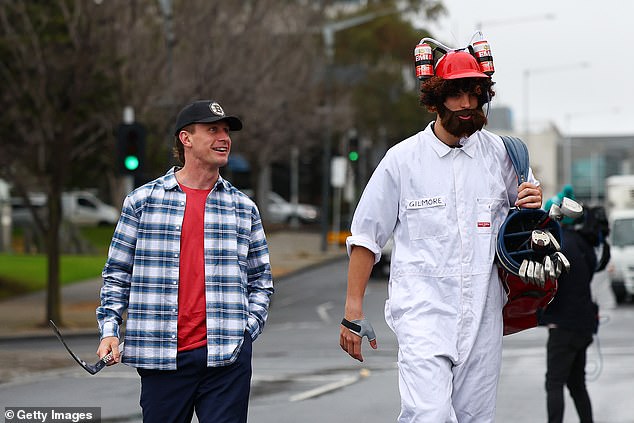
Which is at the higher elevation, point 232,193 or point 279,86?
point 279,86

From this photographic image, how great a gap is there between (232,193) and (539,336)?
12539 millimetres

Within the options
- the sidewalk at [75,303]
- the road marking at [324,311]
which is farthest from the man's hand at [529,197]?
the road marking at [324,311]

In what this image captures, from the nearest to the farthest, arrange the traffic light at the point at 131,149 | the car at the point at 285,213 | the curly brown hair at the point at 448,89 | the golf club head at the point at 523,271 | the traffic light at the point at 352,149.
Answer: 1. the golf club head at the point at 523,271
2. the curly brown hair at the point at 448,89
3. the traffic light at the point at 131,149
4. the traffic light at the point at 352,149
5. the car at the point at 285,213

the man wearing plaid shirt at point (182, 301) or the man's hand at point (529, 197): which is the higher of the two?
the man's hand at point (529, 197)

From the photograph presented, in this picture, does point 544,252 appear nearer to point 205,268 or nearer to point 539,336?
point 205,268

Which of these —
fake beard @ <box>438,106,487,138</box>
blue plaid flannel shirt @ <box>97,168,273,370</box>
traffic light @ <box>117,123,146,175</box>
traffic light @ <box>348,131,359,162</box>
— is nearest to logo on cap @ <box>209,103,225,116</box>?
blue plaid flannel shirt @ <box>97,168,273,370</box>

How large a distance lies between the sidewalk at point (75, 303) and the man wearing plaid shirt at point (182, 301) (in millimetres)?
14088

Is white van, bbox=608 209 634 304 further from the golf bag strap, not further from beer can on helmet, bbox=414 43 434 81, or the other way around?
beer can on helmet, bbox=414 43 434 81

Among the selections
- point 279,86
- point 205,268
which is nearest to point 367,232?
point 205,268

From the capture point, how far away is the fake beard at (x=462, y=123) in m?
5.21

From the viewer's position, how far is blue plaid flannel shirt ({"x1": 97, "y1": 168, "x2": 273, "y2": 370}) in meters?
5.33

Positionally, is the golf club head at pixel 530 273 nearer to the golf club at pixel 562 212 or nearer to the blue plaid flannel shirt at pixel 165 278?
the golf club at pixel 562 212

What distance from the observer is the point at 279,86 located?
3609 centimetres

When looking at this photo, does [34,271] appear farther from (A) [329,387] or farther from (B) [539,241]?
(B) [539,241]
